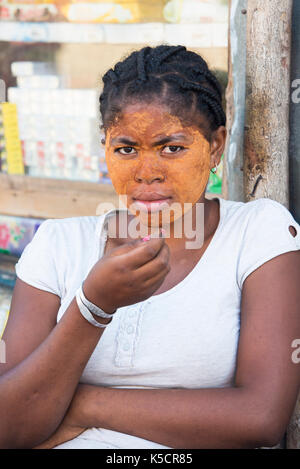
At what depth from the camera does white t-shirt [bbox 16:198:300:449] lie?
1.71 metres

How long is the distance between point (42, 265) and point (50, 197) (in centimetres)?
227

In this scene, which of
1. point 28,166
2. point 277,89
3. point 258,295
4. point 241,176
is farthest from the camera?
point 28,166

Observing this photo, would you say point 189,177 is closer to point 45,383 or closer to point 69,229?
point 69,229

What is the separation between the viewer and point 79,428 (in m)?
1.71

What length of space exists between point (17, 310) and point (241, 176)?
1.03 metres

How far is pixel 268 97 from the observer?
7.33 ft

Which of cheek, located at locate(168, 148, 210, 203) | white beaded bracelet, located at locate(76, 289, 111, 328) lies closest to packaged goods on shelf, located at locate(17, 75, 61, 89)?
cheek, located at locate(168, 148, 210, 203)

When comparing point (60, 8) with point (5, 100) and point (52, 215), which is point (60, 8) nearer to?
point (5, 100)

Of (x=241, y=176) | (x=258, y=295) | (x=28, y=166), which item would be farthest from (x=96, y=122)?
(x=258, y=295)

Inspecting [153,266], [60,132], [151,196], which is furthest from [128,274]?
[60,132]

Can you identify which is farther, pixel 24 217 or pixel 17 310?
pixel 24 217

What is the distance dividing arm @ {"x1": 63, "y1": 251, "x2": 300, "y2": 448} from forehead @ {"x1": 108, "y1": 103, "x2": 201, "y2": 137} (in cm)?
46

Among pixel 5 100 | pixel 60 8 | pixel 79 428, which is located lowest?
pixel 79 428

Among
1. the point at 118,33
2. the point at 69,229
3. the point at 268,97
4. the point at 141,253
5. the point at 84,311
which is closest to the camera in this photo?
the point at 141,253
